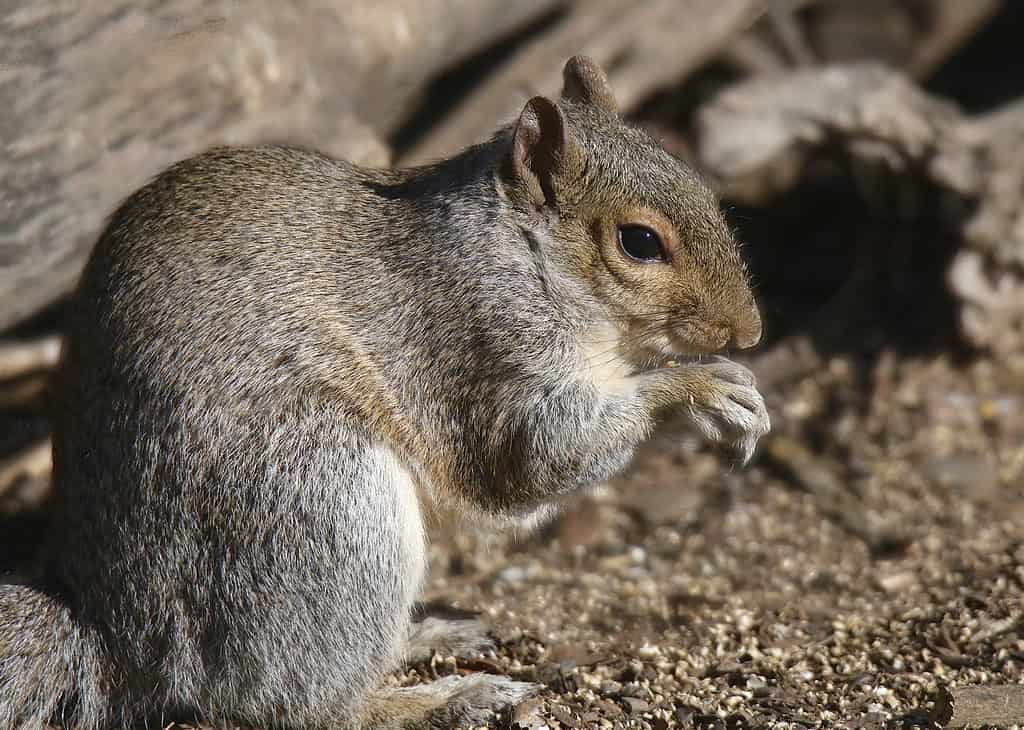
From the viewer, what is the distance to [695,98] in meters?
9.13

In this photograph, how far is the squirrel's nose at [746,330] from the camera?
15.0 feet

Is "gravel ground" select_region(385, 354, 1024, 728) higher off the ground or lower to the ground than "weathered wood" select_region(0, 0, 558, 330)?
lower

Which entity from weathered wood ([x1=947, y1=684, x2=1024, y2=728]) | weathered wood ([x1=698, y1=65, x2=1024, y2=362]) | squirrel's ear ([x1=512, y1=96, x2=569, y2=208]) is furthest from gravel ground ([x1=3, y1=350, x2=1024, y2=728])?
squirrel's ear ([x1=512, y1=96, x2=569, y2=208])

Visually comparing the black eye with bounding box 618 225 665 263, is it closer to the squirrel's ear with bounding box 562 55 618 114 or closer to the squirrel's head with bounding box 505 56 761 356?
the squirrel's head with bounding box 505 56 761 356

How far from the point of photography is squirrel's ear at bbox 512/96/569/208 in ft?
14.5

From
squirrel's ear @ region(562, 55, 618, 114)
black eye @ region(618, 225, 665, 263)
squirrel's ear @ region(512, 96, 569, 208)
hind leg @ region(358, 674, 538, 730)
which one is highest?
squirrel's ear @ region(562, 55, 618, 114)

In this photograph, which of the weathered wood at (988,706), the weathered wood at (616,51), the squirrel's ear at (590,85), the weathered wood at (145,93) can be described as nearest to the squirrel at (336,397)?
the squirrel's ear at (590,85)

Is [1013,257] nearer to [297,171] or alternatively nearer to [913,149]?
[913,149]

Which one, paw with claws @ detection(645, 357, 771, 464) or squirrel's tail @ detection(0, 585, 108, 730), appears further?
paw with claws @ detection(645, 357, 771, 464)

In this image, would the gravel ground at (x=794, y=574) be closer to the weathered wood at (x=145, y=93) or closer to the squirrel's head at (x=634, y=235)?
the squirrel's head at (x=634, y=235)

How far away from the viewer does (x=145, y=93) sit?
561 centimetres

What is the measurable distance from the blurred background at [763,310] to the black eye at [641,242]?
742 mm

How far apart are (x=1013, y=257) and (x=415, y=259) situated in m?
3.85

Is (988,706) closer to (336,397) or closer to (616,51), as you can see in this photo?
(336,397)
